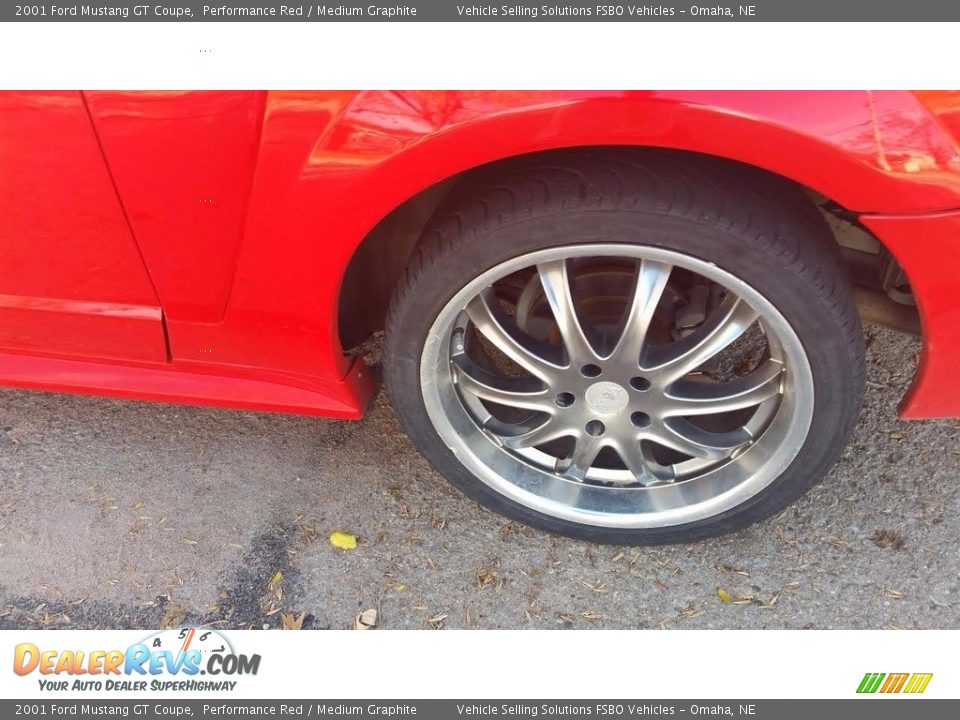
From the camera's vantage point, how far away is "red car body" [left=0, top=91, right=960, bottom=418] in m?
1.45

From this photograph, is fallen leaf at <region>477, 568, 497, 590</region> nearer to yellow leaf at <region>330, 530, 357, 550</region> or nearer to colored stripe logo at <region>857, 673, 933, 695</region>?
yellow leaf at <region>330, 530, 357, 550</region>

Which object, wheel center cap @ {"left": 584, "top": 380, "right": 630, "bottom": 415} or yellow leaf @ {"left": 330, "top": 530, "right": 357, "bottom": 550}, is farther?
yellow leaf @ {"left": 330, "top": 530, "right": 357, "bottom": 550}

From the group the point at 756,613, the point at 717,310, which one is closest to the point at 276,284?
the point at 717,310

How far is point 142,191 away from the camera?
1676 mm

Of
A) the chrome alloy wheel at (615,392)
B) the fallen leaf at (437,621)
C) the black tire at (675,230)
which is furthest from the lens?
the fallen leaf at (437,621)

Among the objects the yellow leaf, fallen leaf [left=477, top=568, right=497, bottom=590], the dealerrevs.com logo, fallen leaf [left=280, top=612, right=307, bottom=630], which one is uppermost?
the yellow leaf

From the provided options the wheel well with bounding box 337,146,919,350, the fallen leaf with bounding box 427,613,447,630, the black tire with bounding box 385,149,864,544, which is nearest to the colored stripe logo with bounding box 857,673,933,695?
the black tire with bounding box 385,149,864,544

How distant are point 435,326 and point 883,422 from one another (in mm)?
1464

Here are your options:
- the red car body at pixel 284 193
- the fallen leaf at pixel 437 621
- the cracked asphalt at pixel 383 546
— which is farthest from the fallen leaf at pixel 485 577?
the red car body at pixel 284 193

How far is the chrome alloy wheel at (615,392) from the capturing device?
1.87m

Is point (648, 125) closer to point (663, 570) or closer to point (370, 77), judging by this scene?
point (370, 77)

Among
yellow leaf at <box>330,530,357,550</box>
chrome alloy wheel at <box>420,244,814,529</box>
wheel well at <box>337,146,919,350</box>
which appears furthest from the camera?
yellow leaf at <box>330,530,357,550</box>

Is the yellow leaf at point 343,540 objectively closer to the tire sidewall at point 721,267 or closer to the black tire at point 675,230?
the tire sidewall at point 721,267

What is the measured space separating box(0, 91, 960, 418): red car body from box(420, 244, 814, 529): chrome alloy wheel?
0.91 ft
